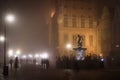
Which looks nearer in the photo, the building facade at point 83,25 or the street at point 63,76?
the street at point 63,76

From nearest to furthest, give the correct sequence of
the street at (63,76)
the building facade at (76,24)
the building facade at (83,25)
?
the street at (63,76) < the building facade at (83,25) < the building facade at (76,24)

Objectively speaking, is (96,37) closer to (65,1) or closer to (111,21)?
(111,21)

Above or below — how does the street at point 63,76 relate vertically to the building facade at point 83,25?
below

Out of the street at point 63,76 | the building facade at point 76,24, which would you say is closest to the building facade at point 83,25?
the building facade at point 76,24

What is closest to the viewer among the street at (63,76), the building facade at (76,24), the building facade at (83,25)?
Answer: the street at (63,76)

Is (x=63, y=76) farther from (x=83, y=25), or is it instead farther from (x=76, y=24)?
(x=83, y=25)

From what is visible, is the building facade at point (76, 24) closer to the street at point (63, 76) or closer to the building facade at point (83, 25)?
the building facade at point (83, 25)

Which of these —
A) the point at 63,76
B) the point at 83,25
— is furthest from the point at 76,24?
the point at 63,76

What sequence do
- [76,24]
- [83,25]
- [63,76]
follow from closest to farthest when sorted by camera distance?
[63,76] → [76,24] → [83,25]

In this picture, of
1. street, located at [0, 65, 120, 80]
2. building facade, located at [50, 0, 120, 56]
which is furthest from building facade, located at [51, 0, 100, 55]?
street, located at [0, 65, 120, 80]

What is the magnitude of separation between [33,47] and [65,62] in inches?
4213

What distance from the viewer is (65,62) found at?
47.3 m

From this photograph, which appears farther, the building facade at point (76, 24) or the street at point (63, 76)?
the building facade at point (76, 24)

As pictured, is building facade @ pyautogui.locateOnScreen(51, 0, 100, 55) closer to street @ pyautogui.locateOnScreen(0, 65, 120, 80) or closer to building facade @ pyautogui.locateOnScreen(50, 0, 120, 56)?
building facade @ pyautogui.locateOnScreen(50, 0, 120, 56)
